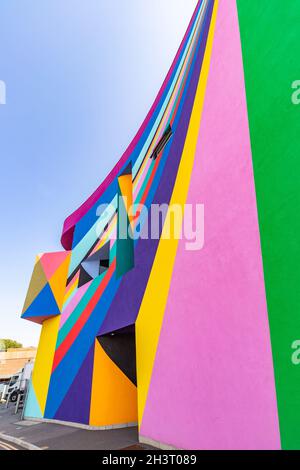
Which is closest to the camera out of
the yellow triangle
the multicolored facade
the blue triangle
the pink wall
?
the multicolored facade

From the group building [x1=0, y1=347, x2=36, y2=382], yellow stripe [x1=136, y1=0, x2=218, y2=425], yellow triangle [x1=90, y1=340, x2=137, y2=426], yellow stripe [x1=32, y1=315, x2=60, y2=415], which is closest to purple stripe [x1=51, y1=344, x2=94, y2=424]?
yellow triangle [x1=90, y1=340, x2=137, y2=426]

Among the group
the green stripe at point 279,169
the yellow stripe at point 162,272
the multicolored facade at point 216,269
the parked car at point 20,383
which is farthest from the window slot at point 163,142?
the parked car at point 20,383

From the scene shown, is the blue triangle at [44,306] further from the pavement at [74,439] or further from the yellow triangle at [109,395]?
the pavement at [74,439]

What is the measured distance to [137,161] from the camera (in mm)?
11781

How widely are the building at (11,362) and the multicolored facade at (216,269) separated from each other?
33.8 metres

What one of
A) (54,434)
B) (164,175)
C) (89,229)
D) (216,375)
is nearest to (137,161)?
(164,175)

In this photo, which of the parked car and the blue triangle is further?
the parked car

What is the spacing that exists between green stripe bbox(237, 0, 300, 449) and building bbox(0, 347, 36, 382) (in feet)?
137

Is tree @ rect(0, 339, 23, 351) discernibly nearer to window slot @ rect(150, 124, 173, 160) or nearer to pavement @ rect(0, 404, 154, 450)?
pavement @ rect(0, 404, 154, 450)

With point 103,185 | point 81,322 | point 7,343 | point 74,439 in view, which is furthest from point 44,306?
point 7,343

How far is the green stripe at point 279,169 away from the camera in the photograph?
3.71 metres

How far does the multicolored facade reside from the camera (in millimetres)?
4066

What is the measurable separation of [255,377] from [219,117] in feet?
16.8

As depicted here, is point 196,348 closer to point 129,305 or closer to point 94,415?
point 129,305
